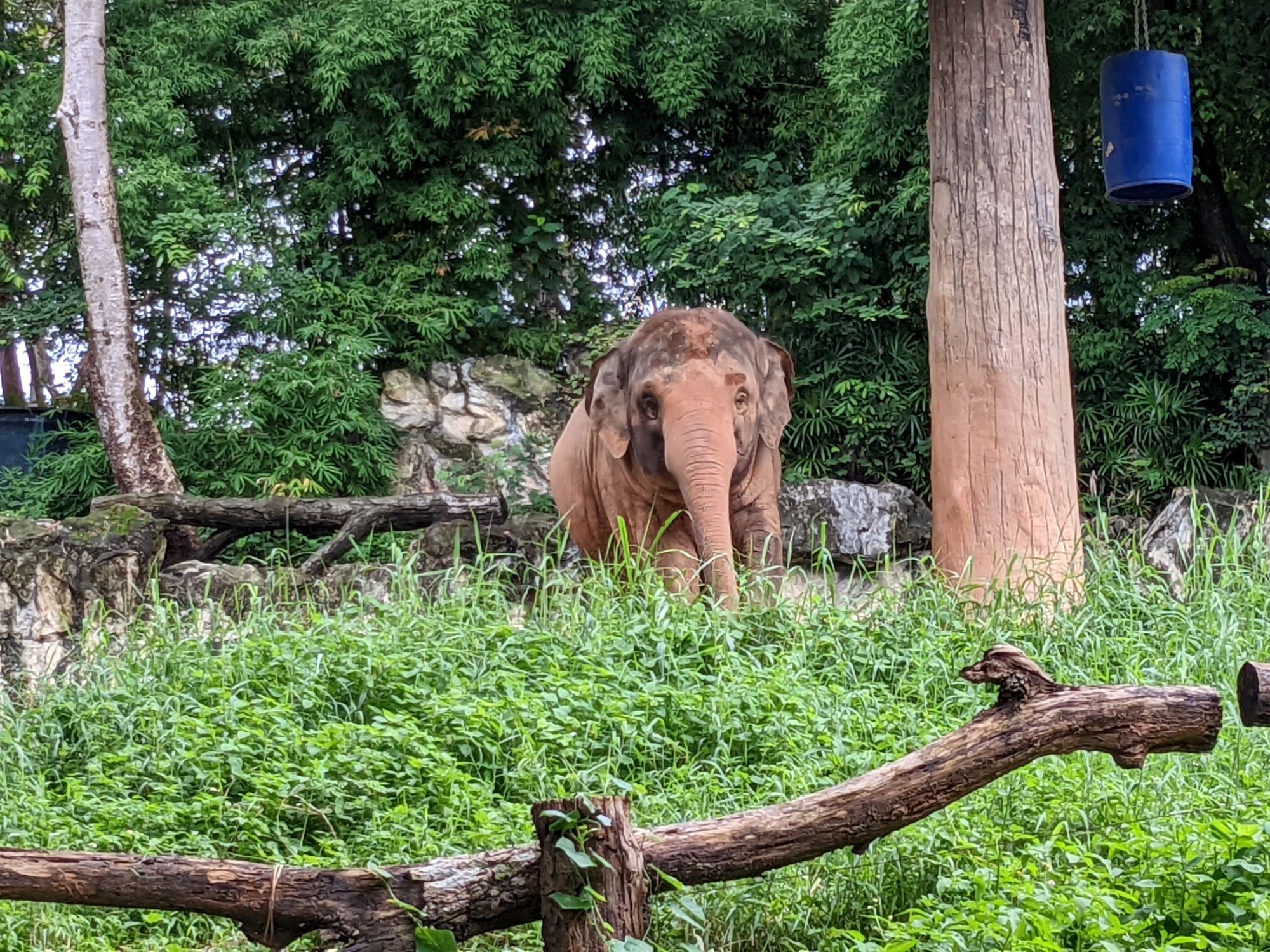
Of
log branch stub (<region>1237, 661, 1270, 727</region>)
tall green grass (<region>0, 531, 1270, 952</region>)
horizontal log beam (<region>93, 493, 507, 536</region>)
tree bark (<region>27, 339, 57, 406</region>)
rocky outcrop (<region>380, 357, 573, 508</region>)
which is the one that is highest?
tree bark (<region>27, 339, 57, 406</region>)

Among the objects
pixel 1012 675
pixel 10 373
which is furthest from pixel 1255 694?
pixel 10 373

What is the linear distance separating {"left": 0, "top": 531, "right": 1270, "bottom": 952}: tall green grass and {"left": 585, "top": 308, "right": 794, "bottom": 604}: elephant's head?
0.70 metres

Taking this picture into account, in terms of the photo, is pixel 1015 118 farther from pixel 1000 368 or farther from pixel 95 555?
pixel 95 555

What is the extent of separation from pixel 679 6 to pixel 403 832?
9705mm

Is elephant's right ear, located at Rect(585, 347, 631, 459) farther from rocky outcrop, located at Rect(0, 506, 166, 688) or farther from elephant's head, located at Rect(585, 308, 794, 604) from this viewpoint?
rocky outcrop, located at Rect(0, 506, 166, 688)

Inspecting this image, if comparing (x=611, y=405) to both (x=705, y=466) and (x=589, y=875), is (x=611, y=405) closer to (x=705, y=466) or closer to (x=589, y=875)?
(x=705, y=466)

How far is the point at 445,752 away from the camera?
4660mm

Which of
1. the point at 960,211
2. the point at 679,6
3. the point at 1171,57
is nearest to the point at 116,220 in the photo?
the point at 679,6

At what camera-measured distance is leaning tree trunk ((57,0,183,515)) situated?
10.7m

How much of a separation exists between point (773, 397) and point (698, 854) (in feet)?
15.5

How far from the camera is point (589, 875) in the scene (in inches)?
114

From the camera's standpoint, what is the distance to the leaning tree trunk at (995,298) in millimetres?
6953

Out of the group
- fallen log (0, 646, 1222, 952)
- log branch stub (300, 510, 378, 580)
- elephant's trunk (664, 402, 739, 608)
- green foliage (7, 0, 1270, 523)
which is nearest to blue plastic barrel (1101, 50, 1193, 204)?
elephant's trunk (664, 402, 739, 608)

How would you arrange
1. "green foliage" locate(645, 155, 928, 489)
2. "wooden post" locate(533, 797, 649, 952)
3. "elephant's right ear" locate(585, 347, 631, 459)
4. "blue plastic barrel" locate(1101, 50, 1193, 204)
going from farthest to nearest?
1. "green foliage" locate(645, 155, 928, 489)
2. "elephant's right ear" locate(585, 347, 631, 459)
3. "blue plastic barrel" locate(1101, 50, 1193, 204)
4. "wooden post" locate(533, 797, 649, 952)
